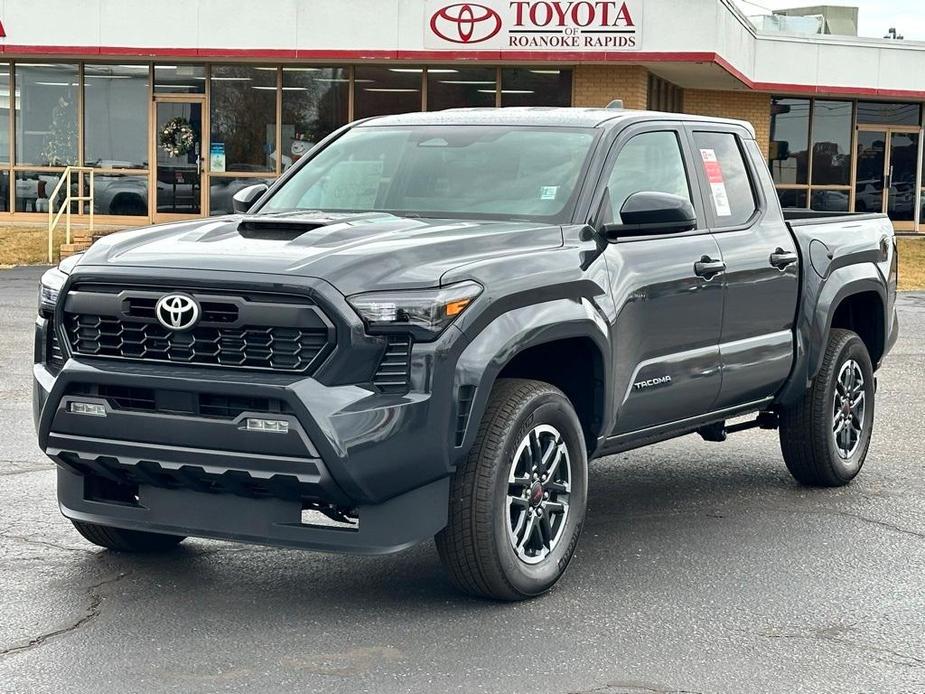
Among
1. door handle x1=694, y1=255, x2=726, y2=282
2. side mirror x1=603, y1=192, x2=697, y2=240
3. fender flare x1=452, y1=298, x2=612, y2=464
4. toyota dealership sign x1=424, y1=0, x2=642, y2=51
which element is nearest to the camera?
fender flare x1=452, y1=298, x2=612, y2=464

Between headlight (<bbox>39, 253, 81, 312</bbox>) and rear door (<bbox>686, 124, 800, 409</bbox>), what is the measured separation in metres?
2.92

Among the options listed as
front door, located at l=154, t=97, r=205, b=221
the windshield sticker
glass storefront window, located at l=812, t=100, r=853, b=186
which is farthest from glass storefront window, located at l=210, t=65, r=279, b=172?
the windshield sticker

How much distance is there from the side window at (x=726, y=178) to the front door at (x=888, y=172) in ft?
97.0

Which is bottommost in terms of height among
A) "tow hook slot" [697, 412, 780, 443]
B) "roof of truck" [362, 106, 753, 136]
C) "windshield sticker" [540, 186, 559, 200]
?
"tow hook slot" [697, 412, 780, 443]

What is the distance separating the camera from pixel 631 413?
6.28 metres

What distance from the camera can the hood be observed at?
5.13 metres

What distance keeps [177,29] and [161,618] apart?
23.4 m

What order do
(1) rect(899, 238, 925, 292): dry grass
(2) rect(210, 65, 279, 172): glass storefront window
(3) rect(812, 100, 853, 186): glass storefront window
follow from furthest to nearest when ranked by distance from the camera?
(3) rect(812, 100, 853, 186): glass storefront window < (2) rect(210, 65, 279, 172): glass storefront window < (1) rect(899, 238, 925, 292): dry grass

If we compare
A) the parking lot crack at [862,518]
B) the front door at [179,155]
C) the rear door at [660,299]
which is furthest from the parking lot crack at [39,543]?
the front door at [179,155]

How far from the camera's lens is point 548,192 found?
20.8 feet

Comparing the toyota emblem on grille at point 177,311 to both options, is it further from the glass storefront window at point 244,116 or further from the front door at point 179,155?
the front door at point 179,155

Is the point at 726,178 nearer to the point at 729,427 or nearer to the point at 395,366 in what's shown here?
the point at 729,427

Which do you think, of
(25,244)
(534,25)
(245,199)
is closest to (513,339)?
(245,199)

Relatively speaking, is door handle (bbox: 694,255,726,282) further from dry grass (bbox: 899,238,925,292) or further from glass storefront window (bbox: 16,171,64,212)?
glass storefront window (bbox: 16,171,64,212)
